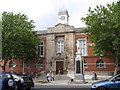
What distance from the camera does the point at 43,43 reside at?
3816 centimetres

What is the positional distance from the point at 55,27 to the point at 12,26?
1007 cm

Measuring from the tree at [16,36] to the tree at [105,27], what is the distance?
35.1 ft

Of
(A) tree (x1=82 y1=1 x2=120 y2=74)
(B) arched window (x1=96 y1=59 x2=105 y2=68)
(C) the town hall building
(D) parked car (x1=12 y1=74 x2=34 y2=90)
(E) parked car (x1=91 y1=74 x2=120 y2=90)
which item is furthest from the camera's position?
(C) the town hall building

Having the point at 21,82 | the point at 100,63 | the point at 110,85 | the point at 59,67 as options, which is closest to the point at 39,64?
the point at 59,67

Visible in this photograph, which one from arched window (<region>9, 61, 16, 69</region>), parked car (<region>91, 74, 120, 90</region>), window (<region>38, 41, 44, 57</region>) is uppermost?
window (<region>38, 41, 44, 57</region>)

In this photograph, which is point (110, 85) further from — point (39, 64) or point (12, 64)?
point (12, 64)

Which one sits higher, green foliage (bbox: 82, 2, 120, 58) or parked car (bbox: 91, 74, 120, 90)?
green foliage (bbox: 82, 2, 120, 58)

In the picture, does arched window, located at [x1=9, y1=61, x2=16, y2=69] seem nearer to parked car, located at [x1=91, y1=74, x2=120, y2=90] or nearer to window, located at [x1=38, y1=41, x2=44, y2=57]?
window, located at [x1=38, y1=41, x2=44, y2=57]

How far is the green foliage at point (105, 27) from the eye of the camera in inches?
964

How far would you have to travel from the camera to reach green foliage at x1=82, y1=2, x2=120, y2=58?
2448 cm

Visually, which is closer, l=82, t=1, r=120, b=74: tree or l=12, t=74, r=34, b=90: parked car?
l=12, t=74, r=34, b=90: parked car

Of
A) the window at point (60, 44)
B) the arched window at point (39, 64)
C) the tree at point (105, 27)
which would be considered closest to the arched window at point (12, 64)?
the arched window at point (39, 64)

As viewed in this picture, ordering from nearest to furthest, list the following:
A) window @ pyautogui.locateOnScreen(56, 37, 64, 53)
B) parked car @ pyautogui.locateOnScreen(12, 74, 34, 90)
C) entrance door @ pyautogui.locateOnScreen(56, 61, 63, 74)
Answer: parked car @ pyautogui.locateOnScreen(12, 74, 34, 90) → entrance door @ pyautogui.locateOnScreen(56, 61, 63, 74) → window @ pyautogui.locateOnScreen(56, 37, 64, 53)

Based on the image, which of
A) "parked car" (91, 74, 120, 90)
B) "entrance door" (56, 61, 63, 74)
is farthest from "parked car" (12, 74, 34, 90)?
→ "entrance door" (56, 61, 63, 74)
